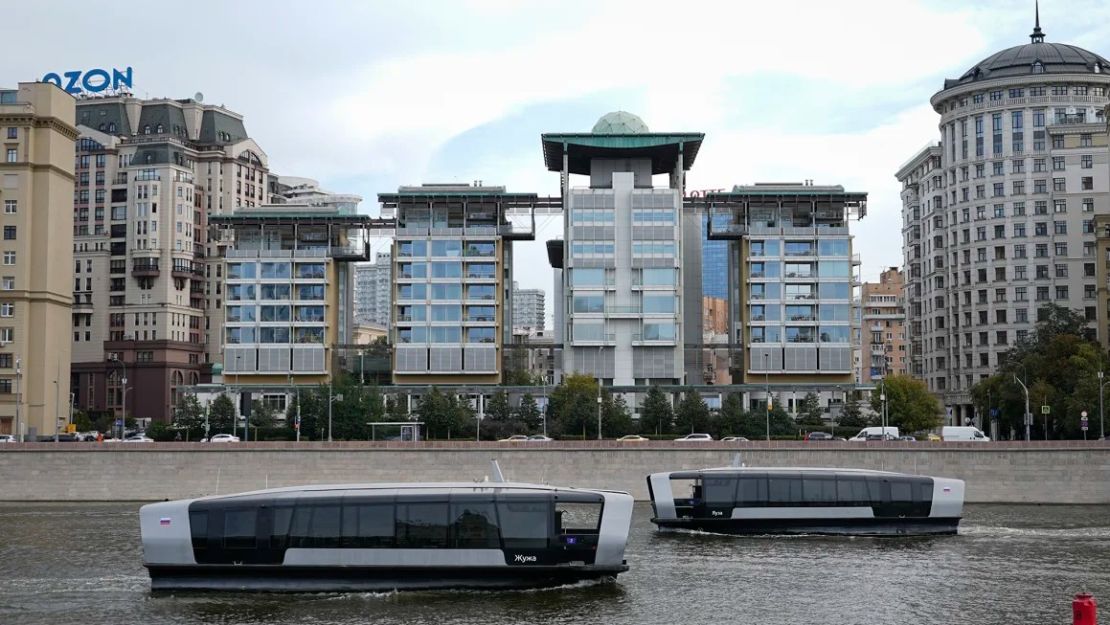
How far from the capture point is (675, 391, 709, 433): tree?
116 m

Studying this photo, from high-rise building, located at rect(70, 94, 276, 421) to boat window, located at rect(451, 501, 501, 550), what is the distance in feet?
390

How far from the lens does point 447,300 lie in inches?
5103

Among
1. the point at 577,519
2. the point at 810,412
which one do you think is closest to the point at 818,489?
the point at 577,519

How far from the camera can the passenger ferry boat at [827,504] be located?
59.0 m

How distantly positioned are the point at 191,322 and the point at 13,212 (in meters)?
47.5

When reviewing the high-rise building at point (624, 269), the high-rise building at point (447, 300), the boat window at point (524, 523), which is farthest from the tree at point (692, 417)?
the boat window at point (524, 523)

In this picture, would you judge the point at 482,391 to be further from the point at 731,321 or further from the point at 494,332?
the point at 731,321

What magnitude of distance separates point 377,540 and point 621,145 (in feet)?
294

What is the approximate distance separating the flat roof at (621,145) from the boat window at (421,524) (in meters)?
88.6

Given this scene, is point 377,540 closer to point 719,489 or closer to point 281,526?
point 281,526

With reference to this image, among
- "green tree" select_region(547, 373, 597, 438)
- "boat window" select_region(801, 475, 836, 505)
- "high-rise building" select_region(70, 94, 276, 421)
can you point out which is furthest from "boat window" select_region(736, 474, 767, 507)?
"high-rise building" select_region(70, 94, 276, 421)

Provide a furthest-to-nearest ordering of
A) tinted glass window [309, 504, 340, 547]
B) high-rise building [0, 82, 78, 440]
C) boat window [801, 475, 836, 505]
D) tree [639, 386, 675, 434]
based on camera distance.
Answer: high-rise building [0, 82, 78, 440], tree [639, 386, 675, 434], boat window [801, 475, 836, 505], tinted glass window [309, 504, 340, 547]

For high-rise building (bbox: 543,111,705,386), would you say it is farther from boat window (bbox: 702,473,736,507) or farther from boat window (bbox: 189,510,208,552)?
boat window (bbox: 189,510,208,552)

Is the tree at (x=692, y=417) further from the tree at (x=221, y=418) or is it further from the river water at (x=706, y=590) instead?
the river water at (x=706, y=590)
